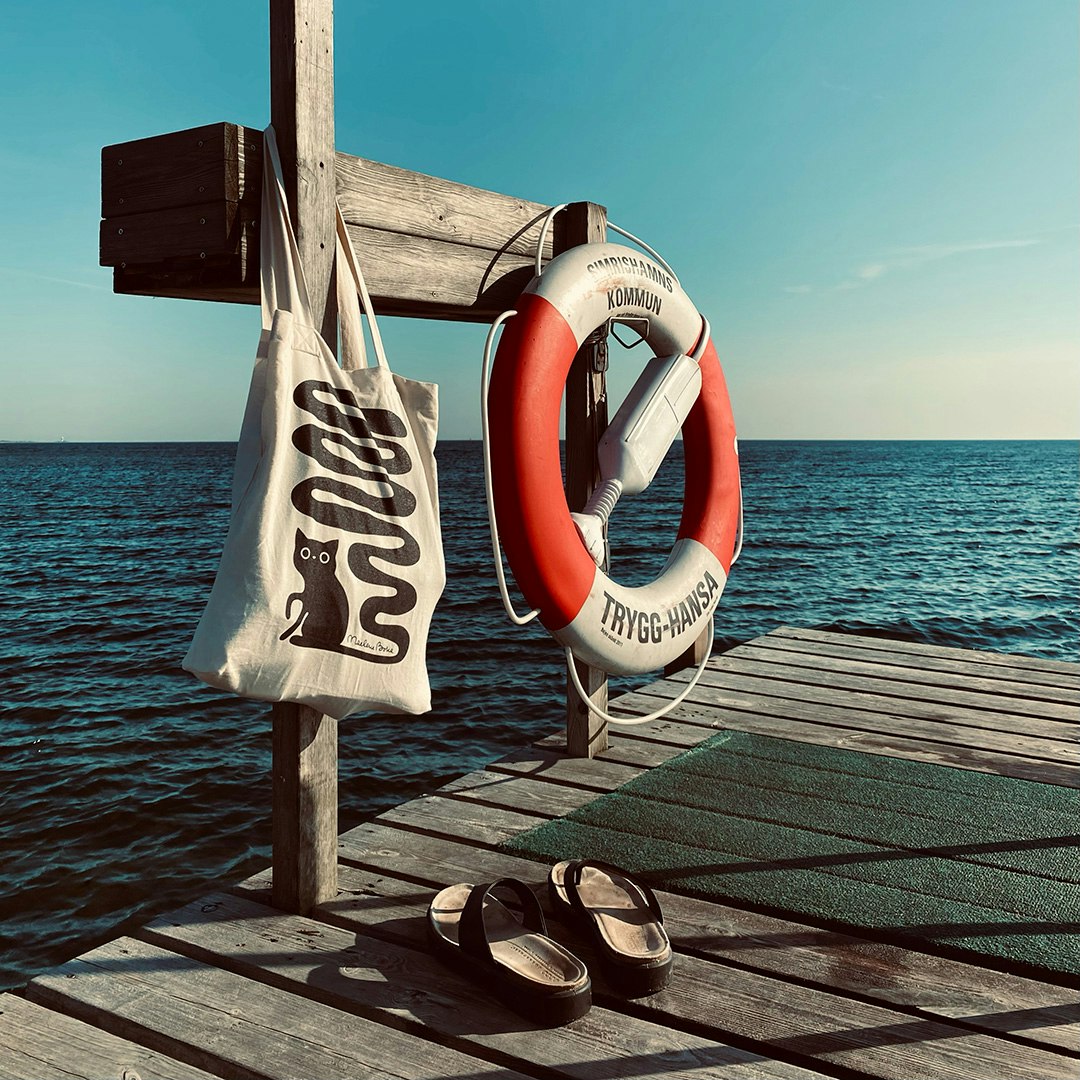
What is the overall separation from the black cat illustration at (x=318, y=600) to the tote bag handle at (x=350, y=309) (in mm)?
392

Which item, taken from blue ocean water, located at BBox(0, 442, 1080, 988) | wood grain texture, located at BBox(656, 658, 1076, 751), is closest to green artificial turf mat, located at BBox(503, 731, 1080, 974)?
wood grain texture, located at BBox(656, 658, 1076, 751)

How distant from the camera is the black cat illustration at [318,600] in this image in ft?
5.23

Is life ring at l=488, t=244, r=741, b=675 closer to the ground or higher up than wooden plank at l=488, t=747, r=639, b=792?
higher up

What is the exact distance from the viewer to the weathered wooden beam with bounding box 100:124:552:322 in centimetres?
172

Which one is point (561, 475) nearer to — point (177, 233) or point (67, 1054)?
point (177, 233)

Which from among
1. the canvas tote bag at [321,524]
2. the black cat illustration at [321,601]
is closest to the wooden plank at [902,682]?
the canvas tote bag at [321,524]

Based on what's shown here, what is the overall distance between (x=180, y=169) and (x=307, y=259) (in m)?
0.27

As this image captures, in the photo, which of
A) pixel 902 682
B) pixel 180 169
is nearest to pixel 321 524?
pixel 180 169

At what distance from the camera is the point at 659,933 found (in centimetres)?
168

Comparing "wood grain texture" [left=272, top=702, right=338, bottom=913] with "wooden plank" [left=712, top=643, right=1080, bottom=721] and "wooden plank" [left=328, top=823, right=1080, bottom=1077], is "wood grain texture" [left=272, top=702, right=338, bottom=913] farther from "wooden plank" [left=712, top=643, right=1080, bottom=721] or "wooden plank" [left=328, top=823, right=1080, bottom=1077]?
"wooden plank" [left=712, top=643, right=1080, bottom=721]

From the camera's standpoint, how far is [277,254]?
1705 millimetres

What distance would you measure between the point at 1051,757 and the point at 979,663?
1.09m

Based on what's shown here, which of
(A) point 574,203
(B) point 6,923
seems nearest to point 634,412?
(A) point 574,203

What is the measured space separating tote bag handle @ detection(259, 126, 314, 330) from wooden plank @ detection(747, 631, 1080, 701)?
281 cm
